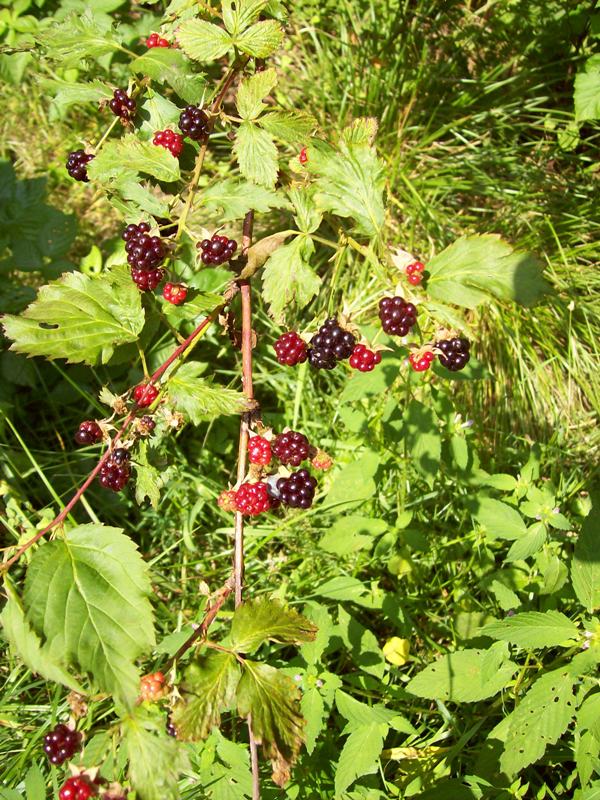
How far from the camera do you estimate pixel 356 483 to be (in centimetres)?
235

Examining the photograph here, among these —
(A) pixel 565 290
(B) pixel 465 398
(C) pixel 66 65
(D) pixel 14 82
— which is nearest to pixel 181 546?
(B) pixel 465 398

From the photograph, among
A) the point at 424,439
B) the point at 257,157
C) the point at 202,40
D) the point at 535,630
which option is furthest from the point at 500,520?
the point at 202,40

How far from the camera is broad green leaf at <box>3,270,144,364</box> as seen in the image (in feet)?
4.93

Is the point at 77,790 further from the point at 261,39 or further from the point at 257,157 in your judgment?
Result: the point at 261,39

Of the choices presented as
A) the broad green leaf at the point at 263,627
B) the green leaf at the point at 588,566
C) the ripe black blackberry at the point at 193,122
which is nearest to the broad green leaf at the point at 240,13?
the ripe black blackberry at the point at 193,122

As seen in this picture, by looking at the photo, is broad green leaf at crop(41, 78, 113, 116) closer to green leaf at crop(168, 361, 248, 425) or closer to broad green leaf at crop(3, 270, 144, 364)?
broad green leaf at crop(3, 270, 144, 364)

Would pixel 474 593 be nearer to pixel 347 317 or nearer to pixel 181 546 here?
pixel 181 546

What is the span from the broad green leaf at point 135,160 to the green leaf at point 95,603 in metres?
0.79

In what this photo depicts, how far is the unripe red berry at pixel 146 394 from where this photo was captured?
1.53 m

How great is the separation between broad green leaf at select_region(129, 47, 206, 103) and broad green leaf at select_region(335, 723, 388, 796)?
170 cm

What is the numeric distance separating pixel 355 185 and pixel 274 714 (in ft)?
3.46

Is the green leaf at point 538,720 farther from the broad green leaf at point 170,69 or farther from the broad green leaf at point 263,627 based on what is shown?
the broad green leaf at point 170,69

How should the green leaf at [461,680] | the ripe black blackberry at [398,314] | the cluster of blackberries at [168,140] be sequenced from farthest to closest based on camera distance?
the green leaf at [461,680]
the cluster of blackberries at [168,140]
the ripe black blackberry at [398,314]

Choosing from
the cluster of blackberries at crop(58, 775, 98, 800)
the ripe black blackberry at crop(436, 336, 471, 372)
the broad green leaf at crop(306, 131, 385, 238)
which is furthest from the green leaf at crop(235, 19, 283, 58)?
the cluster of blackberries at crop(58, 775, 98, 800)
